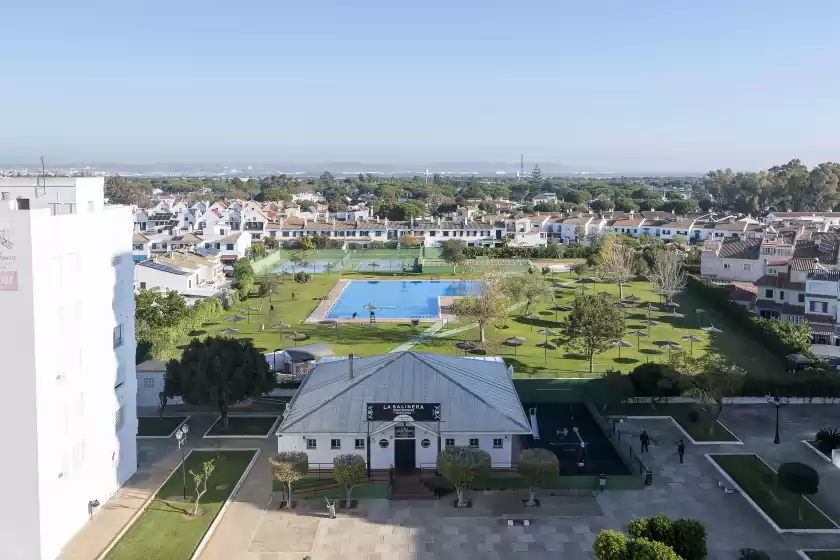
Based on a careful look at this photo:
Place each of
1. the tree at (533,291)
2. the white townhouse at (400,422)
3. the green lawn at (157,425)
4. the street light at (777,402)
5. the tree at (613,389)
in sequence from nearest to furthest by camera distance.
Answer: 1. the white townhouse at (400,422)
2. the street light at (777,402)
3. the green lawn at (157,425)
4. the tree at (613,389)
5. the tree at (533,291)

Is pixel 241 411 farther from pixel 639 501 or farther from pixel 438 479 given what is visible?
pixel 639 501

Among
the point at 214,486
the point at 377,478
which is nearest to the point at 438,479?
the point at 377,478

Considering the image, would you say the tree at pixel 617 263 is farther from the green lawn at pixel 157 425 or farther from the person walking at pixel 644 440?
the green lawn at pixel 157 425

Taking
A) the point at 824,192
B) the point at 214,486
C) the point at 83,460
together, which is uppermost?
the point at 824,192

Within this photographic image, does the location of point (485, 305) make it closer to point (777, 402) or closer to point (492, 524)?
point (777, 402)

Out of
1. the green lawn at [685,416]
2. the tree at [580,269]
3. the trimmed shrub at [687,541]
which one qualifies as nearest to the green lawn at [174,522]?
the trimmed shrub at [687,541]

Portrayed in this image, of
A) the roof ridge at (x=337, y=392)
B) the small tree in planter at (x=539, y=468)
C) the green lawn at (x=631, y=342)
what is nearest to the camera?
the small tree in planter at (x=539, y=468)
